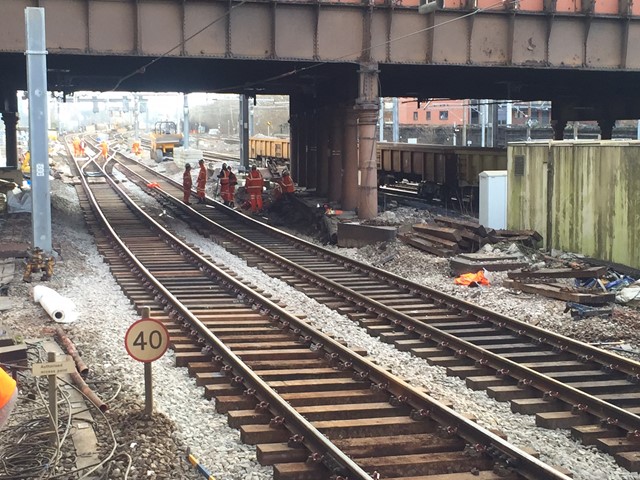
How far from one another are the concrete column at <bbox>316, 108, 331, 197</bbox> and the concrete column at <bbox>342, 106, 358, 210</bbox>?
3.60 m

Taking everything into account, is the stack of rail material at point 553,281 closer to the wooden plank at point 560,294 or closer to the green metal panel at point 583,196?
the wooden plank at point 560,294

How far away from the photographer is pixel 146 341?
8297mm

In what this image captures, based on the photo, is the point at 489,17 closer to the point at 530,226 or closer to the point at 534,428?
the point at 530,226

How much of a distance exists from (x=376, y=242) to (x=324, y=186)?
9.68 metres

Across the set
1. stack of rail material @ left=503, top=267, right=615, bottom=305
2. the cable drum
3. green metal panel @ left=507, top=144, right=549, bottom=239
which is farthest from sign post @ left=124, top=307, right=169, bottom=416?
green metal panel @ left=507, top=144, right=549, bottom=239

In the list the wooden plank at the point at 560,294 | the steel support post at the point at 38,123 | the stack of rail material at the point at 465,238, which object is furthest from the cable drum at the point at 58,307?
the stack of rail material at the point at 465,238

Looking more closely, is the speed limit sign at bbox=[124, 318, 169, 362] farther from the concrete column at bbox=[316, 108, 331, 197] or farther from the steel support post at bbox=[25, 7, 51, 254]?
the concrete column at bbox=[316, 108, 331, 197]

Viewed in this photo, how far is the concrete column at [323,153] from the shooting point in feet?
98.1

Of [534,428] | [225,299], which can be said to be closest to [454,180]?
[225,299]

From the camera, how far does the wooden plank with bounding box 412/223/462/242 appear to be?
19.3 metres

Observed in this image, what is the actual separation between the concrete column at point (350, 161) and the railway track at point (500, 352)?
25.5 feet

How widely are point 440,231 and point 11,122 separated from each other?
82.8ft

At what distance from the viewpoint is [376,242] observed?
2120 centimetres

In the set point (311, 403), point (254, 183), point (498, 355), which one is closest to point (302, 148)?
point (254, 183)
